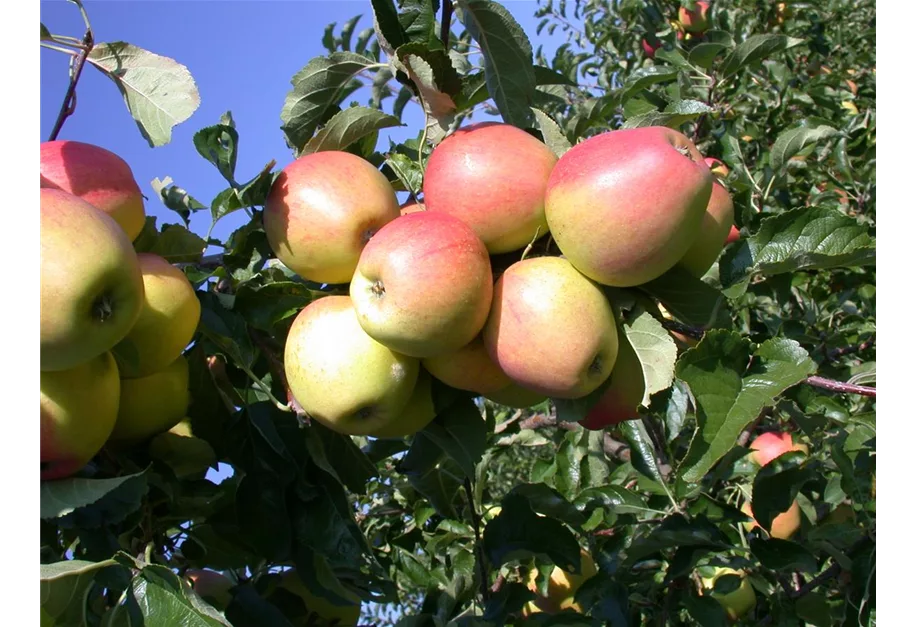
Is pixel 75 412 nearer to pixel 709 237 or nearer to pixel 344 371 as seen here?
pixel 344 371

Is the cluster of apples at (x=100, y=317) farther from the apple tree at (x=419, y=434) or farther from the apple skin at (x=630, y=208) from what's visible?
the apple skin at (x=630, y=208)

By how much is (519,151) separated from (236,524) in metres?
0.82

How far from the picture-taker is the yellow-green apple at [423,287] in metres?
1.12

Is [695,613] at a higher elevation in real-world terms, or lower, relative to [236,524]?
lower

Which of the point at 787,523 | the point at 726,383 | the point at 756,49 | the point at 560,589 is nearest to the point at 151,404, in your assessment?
the point at 726,383

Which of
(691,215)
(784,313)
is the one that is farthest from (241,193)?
(784,313)

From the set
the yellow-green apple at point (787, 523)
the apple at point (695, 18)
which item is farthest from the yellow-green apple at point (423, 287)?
the apple at point (695, 18)

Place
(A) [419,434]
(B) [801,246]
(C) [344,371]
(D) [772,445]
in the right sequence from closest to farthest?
(C) [344,371] → (B) [801,246] → (A) [419,434] → (D) [772,445]

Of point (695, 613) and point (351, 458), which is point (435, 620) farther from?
point (695, 613)

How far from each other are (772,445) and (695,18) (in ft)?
8.37

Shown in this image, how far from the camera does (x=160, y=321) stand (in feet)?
3.93

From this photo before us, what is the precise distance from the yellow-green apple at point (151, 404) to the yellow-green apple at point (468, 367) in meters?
0.43

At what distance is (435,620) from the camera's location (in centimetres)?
165

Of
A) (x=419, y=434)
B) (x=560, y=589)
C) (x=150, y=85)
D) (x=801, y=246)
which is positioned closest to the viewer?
(x=801, y=246)
